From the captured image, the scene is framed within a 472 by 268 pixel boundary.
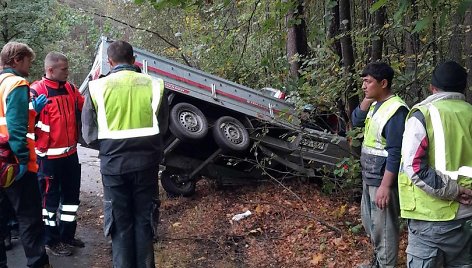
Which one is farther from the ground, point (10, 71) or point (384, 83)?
point (10, 71)

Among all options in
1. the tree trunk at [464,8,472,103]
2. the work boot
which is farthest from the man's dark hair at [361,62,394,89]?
the work boot

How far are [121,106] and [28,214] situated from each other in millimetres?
1336

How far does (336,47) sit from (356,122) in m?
2.32

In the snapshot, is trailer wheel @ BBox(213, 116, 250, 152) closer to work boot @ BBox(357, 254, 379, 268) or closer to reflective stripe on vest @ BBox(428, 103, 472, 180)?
work boot @ BBox(357, 254, 379, 268)

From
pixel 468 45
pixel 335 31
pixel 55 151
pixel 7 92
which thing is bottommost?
pixel 55 151

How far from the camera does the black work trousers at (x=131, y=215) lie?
12.6 ft

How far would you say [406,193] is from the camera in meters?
3.08

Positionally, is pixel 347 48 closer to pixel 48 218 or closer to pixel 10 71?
pixel 10 71

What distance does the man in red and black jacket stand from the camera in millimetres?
4836

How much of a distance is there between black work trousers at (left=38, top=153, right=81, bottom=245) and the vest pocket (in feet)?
11.1

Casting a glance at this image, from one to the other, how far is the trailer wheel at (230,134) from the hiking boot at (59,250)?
7.15 feet

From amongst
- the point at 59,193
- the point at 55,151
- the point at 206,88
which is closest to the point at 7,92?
the point at 55,151

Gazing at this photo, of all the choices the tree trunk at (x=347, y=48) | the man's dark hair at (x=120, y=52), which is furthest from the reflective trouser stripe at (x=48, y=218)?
the tree trunk at (x=347, y=48)

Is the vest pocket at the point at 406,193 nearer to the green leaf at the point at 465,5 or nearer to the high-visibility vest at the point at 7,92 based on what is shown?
the green leaf at the point at 465,5
